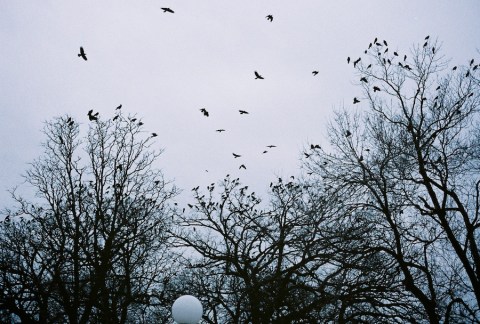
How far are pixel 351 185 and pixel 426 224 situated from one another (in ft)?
9.39

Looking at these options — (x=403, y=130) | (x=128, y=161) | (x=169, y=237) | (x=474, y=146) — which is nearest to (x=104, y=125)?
(x=128, y=161)

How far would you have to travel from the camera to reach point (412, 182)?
1222cm

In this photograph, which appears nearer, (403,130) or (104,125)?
Result: (403,130)

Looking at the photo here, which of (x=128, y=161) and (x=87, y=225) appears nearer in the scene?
(x=87, y=225)

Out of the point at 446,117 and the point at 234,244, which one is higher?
the point at 446,117

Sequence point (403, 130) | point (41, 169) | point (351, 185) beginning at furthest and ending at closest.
Result: 1. point (41, 169)
2. point (403, 130)
3. point (351, 185)

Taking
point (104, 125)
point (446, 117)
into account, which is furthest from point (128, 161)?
point (446, 117)

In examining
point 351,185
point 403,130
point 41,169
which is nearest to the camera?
point 351,185

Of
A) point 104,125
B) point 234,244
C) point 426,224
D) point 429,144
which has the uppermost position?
point 104,125

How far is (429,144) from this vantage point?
12031 mm

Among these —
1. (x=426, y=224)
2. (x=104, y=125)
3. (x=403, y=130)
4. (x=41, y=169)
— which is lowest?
(x=426, y=224)

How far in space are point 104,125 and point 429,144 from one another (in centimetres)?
1232

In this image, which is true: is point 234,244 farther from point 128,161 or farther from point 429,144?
point 429,144

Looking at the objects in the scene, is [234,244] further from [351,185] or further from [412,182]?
[412,182]
